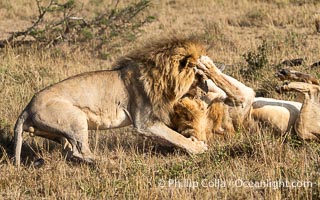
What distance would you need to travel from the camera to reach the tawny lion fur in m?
5.42

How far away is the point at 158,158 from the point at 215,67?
977 millimetres

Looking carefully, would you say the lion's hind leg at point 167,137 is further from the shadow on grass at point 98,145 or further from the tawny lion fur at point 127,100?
the shadow on grass at point 98,145

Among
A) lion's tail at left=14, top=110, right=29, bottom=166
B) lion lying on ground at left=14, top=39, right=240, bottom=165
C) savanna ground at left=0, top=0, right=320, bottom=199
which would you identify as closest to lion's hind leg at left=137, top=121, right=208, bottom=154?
lion lying on ground at left=14, top=39, right=240, bottom=165

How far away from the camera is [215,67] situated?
18.8ft

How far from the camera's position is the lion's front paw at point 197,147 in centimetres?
555

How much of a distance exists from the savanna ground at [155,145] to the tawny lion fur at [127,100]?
0.65 feet

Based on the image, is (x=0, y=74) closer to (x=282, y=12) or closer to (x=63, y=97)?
(x=63, y=97)

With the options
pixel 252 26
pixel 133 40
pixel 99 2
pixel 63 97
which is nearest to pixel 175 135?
pixel 63 97

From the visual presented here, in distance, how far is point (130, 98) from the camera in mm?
5695

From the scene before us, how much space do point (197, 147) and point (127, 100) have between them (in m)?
0.76

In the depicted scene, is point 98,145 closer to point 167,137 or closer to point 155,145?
point 155,145

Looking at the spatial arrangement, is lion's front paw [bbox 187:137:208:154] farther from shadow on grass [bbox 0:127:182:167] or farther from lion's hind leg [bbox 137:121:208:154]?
shadow on grass [bbox 0:127:182:167]

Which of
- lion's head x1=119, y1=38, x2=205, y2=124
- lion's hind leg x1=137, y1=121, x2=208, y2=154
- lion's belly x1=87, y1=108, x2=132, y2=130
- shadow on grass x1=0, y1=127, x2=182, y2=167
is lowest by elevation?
shadow on grass x1=0, y1=127, x2=182, y2=167

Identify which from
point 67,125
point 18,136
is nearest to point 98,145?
point 67,125
